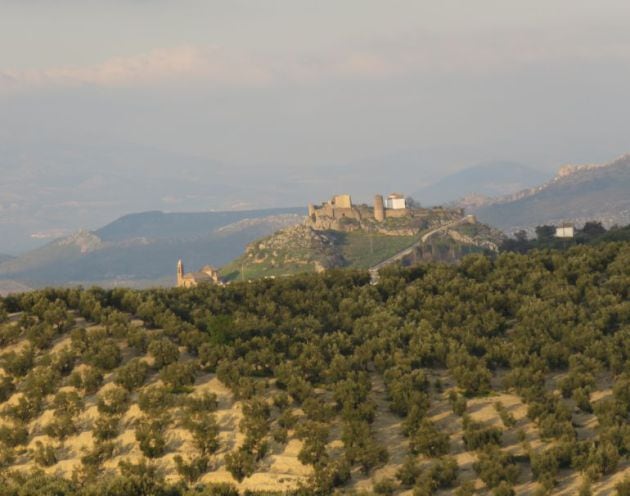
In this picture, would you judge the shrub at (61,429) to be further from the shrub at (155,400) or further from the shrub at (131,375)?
the shrub at (131,375)

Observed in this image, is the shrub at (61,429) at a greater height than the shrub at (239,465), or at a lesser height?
greater

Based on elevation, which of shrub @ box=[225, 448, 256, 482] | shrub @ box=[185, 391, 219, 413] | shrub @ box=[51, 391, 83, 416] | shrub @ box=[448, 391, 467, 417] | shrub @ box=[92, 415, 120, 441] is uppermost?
shrub @ box=[51, 391, 83, 416]

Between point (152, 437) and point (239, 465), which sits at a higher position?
point (152, 437)

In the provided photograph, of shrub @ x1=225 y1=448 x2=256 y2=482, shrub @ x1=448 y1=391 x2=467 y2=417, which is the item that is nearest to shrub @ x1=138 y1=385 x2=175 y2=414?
shrub @ x1=225 y1=448 x2=256 y2=482

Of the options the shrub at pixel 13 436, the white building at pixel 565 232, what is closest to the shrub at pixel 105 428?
the shrub at pixel 13 436

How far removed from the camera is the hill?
132 feet

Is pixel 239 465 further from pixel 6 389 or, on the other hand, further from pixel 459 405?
pixel 6 389

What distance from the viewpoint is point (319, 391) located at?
47.7 m

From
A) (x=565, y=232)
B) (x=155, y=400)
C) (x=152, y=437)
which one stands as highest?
(x=565, y=232)

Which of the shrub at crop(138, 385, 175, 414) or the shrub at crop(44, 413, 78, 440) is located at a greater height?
the shrub at crop(138, 385, 175, 414)

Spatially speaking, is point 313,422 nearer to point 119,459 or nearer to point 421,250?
point 119,459

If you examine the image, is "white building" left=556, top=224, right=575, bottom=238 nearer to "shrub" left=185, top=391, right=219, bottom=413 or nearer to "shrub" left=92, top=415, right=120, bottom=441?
"shrub" left=185, top=391, right=219, bottom=413

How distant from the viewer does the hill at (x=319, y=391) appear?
40125 millimetres

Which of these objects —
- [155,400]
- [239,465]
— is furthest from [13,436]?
[239,465]
